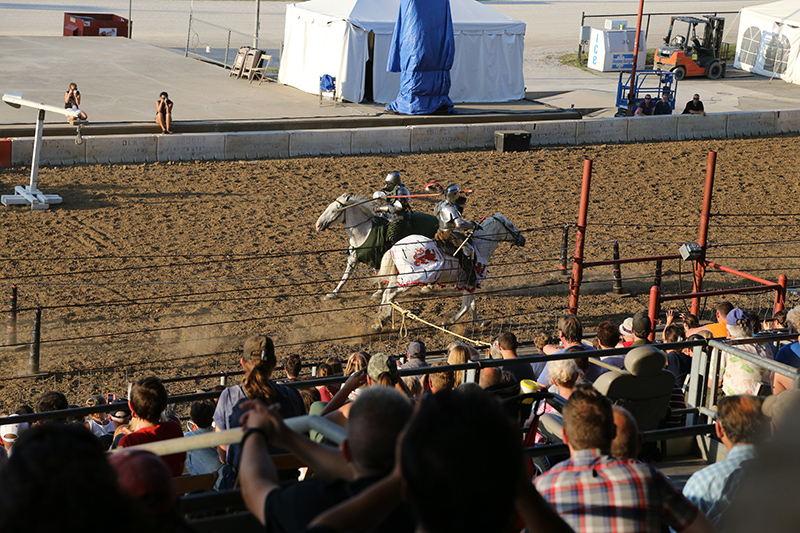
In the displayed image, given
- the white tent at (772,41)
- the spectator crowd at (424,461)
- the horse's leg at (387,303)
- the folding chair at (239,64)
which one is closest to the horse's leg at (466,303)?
the horse's leg at (387,303)

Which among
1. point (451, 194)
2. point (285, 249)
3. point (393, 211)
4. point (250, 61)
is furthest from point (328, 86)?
point (451, 194)

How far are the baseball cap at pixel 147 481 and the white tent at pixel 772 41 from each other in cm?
3462

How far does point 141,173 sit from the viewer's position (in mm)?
17031

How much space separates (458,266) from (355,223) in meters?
1.55

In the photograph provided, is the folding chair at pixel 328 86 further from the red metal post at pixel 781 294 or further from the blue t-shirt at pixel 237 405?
the blue t-shirt at pixel 237 405

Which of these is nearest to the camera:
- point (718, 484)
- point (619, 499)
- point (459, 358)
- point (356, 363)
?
point (619, 499)

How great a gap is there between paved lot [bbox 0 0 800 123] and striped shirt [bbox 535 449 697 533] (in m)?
19.6

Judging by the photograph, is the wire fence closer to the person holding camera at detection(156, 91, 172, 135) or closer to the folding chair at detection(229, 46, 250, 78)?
the person holding camera at detection(156, 91, 172, 135)

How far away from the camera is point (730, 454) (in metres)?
3.75

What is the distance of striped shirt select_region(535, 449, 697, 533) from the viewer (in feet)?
10.1

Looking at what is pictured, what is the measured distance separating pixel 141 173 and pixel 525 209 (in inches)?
297

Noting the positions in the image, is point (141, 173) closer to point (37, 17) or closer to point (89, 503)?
point (89, 503)

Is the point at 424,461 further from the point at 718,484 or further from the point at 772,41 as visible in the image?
the point at 772,41

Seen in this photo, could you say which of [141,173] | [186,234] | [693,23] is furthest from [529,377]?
[693,23]
